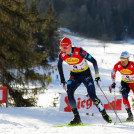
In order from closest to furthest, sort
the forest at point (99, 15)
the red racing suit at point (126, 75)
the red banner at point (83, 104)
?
the red racing suit at point (126, 75) → the red banner at point (83, 104) → the forest at point (99, 15)

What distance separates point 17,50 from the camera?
1126 centimetres

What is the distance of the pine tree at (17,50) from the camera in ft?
35.5

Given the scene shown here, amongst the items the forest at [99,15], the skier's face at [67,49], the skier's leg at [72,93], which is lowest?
the skier's leg at [72,93]

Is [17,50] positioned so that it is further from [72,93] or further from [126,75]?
[72,93]

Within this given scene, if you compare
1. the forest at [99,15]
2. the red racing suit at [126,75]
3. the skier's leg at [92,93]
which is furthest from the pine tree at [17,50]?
the forest at [99,15]

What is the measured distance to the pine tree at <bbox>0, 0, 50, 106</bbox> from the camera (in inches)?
426

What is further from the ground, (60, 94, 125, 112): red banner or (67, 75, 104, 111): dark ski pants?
(67, 75, 104, 111): dark ski pants

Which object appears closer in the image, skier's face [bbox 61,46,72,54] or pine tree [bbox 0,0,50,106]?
skier's face [bbox 61,46,72,54]

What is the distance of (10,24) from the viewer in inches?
433

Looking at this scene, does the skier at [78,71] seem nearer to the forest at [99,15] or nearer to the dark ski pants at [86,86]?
the dark ski pants at [86,86]

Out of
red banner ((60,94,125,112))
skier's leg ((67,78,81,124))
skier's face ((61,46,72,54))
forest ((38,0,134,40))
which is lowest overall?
red banner ((60,94,125,112))

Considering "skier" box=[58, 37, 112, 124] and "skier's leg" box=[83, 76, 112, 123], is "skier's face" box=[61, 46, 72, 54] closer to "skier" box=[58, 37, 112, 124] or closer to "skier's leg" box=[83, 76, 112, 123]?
"skier" box=[58, 37, 112, 124]

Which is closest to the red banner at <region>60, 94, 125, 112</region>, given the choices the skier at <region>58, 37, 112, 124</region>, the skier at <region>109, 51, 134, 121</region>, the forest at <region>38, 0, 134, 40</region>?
the skier at <region>109, 51, 134, 121</region>

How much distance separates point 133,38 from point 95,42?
137ft
